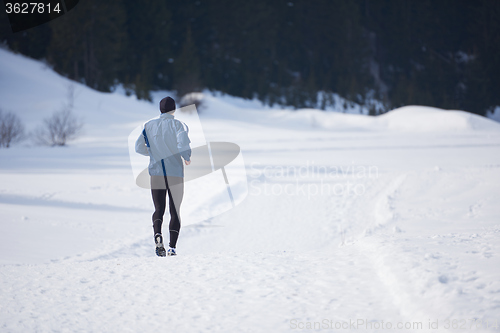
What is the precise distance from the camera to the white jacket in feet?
13.0

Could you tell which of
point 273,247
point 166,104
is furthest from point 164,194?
point 273,247

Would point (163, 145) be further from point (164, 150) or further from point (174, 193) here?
point (174, 193)

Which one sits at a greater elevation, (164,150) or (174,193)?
(164,150)

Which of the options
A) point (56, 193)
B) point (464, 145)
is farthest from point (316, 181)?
point (464, 145)

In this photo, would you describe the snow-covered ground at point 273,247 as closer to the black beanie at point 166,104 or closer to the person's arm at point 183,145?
the person's arm at point 183,145

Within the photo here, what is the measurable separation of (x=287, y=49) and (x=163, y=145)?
128 ft

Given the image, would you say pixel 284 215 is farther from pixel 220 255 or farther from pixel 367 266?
pixel 367 266

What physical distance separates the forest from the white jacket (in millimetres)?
26333

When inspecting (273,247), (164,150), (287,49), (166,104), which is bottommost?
(273,247)

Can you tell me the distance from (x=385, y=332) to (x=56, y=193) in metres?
7.07

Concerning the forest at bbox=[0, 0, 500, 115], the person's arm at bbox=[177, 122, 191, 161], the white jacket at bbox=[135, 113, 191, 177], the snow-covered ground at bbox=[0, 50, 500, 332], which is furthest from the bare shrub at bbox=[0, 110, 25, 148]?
the forest at bbox=[0, 0, 500, 115]

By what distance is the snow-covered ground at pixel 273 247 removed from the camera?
2.72 metres

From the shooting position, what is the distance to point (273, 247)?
5.68 metres

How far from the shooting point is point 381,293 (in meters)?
2.93
